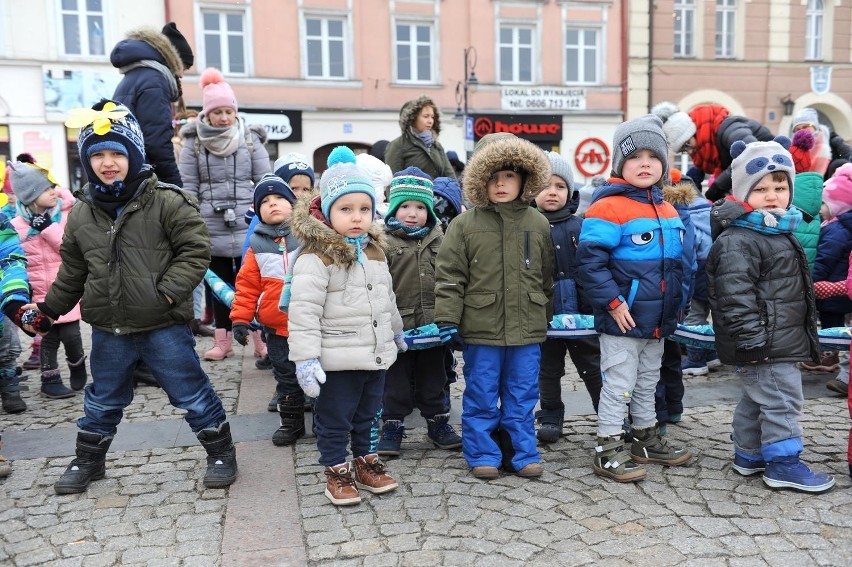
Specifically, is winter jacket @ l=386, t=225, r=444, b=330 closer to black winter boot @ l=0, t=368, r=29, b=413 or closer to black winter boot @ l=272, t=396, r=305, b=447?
black winter boot @ l=272, t=396, r=305, b=447

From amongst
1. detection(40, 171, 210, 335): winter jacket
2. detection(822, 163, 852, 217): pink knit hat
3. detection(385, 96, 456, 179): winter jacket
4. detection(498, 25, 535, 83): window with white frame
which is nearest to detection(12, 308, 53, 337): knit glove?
detection(40, 171, 210, 335): winter jacket

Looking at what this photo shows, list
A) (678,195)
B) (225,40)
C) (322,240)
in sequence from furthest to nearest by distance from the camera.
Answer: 1. (225,40)
2. (678,195)
3. (322,240)

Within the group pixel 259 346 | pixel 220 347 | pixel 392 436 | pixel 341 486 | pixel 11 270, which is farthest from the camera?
pixel 220 347

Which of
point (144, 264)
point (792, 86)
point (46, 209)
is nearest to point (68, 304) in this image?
point (144, 264)

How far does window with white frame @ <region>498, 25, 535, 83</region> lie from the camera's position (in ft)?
65.3

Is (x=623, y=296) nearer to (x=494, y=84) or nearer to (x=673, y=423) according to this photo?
(x=673, y=423)

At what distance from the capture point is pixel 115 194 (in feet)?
12.0

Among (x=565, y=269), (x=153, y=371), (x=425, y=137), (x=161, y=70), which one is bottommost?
(x=153, y=371)

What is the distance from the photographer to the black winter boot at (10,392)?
206 inches

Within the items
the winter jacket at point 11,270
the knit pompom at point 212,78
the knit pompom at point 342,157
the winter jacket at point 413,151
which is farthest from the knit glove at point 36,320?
the winter jacket at point 413,151

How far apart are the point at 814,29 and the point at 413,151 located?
19.6 m

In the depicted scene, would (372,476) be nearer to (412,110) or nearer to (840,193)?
(412,110)

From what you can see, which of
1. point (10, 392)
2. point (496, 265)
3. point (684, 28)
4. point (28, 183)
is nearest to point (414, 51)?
point (684, 28)

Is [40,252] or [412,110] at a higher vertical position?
[412,110]
